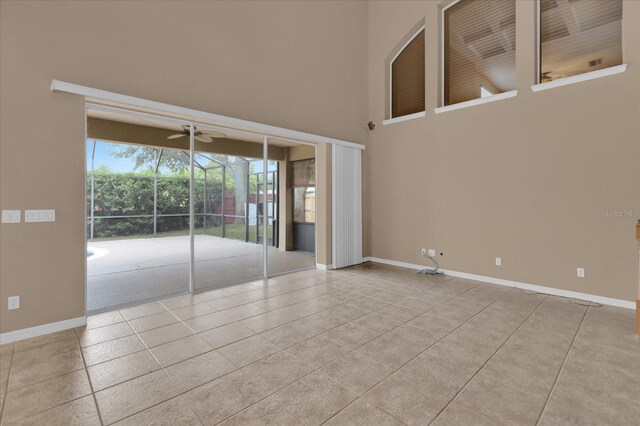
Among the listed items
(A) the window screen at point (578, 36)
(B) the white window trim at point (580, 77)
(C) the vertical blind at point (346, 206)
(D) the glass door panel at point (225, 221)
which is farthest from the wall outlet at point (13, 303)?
(A) the window screen at point (578, 36)

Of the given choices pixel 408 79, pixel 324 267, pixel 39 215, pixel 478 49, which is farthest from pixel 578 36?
pixel 39 215

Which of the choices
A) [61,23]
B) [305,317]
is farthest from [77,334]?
[61,23]

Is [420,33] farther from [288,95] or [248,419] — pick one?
[248,419]

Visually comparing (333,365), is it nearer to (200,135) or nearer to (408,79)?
(200,135)

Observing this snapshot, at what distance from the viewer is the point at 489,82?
5250mm

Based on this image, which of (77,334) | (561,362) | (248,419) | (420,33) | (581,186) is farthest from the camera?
(420,33)

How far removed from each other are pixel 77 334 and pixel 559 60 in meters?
7.17

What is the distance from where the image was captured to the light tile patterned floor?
2.02 meters

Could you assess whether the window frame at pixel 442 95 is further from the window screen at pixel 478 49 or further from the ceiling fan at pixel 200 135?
the ceiling fan at pixel 200 135

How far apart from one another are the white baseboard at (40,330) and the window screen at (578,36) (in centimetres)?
699

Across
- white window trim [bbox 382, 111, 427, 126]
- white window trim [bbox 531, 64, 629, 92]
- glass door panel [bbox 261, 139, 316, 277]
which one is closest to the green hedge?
glass door panel [bbox 261, 139, 316, 277]

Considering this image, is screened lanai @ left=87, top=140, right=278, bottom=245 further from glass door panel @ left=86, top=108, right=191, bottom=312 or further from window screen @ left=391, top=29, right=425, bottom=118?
window screen @ left=391, top=29, right=425, bottom=118

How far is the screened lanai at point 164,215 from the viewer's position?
4.13 meters

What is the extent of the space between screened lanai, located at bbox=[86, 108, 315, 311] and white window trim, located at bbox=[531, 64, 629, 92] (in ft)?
14.8
